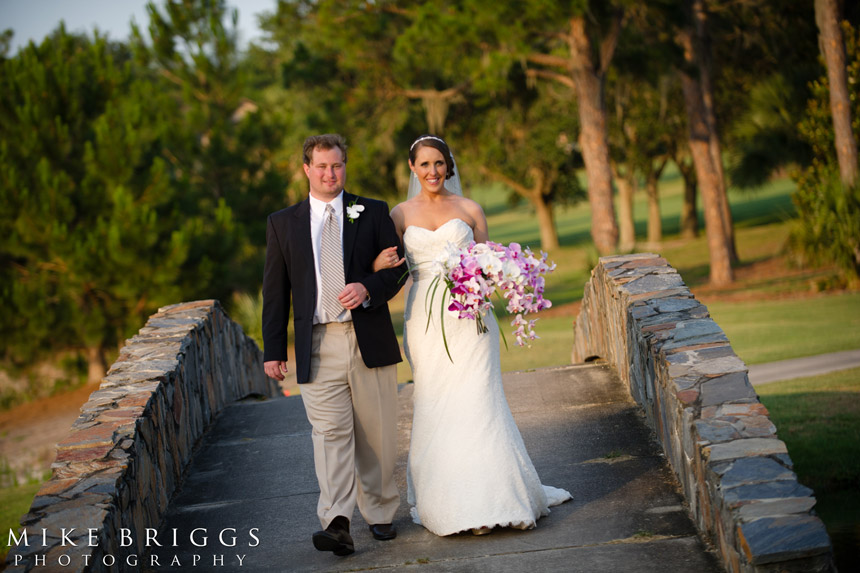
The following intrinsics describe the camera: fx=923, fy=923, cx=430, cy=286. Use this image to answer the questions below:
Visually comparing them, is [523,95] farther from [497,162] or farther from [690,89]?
[690,89]

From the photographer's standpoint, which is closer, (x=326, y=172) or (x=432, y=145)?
(x=326, y=172)

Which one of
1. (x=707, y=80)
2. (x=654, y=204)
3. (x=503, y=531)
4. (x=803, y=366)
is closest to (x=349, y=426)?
(x=503, y=531)

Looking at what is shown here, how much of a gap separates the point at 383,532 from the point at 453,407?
2.47ft

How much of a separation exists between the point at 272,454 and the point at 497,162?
1084 inches

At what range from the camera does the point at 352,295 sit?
4676mm

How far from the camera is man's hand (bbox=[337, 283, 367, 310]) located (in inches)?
184

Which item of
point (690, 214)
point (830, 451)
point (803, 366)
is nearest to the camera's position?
point (830, 451)

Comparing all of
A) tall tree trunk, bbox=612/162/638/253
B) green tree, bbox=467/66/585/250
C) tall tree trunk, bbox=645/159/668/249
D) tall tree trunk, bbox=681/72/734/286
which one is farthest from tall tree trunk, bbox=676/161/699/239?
tall tree trunk, bbox=681/72/734/286

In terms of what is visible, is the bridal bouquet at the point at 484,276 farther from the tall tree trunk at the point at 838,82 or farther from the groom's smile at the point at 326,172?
the tall tree trunk at the point at 838,82

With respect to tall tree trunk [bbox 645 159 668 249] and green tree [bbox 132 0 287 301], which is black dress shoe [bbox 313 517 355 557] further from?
tall tree trunk [bbox 645 159 668 249]

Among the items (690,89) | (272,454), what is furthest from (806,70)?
(272,454)

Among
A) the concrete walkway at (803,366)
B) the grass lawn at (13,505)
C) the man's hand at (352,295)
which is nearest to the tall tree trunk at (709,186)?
the concrete walkway at (803,366)

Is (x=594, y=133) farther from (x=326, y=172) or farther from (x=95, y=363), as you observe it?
(x=326, y=172)

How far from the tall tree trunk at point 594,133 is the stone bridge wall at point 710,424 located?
13790 millimetres
